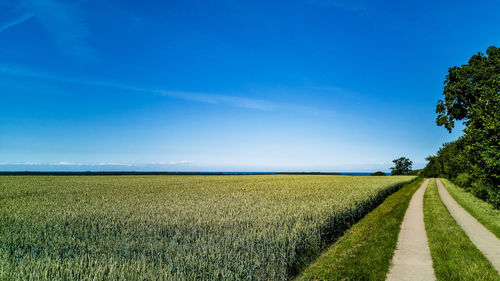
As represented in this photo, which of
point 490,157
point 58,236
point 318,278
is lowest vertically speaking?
point 318,278

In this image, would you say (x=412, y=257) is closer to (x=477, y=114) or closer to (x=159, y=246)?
(x=159, y=246)

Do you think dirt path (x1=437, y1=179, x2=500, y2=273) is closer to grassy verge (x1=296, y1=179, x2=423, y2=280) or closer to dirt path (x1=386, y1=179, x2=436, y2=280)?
dirt path (x1=386, y1=179, x2=436, y2=280)

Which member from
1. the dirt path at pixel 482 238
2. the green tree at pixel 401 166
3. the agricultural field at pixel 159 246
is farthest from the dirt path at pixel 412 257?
the green tree at pixel 401 166

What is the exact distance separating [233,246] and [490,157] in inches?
586

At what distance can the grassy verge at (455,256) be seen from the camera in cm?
661

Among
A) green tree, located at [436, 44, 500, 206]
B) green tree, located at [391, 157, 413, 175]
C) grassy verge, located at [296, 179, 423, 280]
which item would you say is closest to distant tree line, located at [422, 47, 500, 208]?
green tree, located at [436, 44, 500, 206]

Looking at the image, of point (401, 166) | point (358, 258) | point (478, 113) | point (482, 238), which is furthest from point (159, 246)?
point (401, 166)

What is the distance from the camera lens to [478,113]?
15609 mm

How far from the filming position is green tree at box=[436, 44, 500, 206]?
45.6 feet

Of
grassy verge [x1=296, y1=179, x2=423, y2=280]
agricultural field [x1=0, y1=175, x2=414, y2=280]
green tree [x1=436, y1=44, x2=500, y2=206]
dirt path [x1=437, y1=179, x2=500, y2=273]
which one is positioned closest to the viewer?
agricultural field [x1=0, y1=175, x2=414, y2=280]

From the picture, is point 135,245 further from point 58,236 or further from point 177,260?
point 58,236

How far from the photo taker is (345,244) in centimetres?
959

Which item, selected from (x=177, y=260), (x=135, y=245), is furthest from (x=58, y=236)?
(x=177, y=260)

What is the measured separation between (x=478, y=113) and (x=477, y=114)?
1.27 meters
